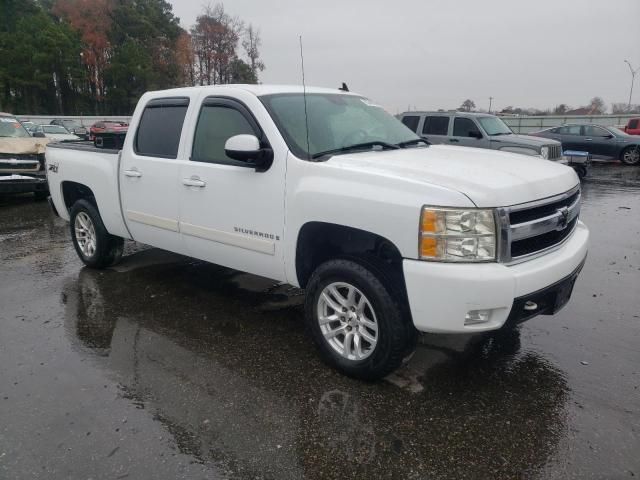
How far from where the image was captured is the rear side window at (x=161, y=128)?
14.7 feet

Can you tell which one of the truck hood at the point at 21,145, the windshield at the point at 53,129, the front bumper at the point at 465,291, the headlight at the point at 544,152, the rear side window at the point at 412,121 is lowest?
the front bumper at the point at 465,291

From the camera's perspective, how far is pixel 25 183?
10266 mm

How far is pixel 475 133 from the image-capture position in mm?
11930

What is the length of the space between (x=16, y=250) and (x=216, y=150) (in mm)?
4350

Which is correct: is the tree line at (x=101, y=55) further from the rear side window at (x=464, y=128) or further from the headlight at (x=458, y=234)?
the headlight at (x=458, y=234)

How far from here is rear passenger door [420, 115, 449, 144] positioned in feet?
40.2

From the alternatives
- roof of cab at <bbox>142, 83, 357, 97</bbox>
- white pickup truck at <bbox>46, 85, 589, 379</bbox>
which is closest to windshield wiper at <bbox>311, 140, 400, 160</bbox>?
white pickup truck at <bbox>46, 85, 589, 379</bbox>

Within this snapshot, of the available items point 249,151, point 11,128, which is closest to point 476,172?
point 249,151

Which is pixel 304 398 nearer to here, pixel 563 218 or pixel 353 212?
pixel 353 212

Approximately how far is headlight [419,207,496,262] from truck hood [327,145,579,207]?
0.10 m

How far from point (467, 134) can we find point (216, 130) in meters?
9.15

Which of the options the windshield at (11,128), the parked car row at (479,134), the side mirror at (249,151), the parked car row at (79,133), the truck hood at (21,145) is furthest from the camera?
the parked car row at (479,134)

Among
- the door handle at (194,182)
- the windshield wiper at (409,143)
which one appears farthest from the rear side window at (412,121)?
the door handle at (194,182)

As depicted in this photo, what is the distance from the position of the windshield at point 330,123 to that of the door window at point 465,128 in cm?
793
